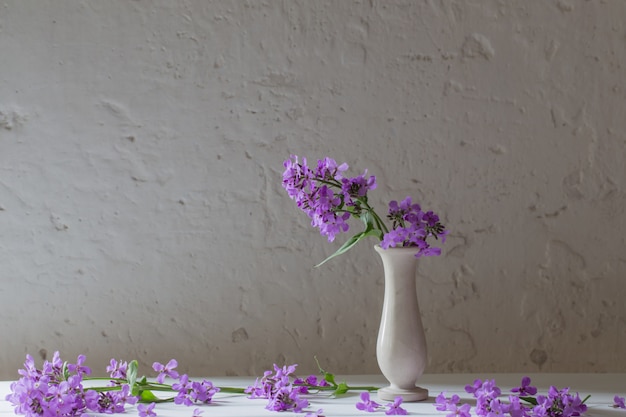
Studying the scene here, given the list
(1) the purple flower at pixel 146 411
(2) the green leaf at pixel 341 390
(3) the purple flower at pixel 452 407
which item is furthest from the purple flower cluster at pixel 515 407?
(1) the purple flower at pixel 146 411

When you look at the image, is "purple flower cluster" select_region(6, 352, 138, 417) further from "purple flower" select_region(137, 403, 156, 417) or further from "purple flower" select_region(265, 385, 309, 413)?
"purple flower" select_region(265, 385, 309, 413)

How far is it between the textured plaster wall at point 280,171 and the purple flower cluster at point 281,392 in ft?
1.01

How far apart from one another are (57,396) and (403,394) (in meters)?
0.54

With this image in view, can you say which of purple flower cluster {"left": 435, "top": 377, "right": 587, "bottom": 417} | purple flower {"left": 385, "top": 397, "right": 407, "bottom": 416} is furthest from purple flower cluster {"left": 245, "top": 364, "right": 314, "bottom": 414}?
purple flower cluster {"left": 435, "top": 377, "right": 587, "bottom": 417}

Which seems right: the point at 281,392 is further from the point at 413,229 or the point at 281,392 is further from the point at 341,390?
the point at 413,229

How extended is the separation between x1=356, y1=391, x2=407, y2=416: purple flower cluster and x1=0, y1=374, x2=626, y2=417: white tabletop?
11mm

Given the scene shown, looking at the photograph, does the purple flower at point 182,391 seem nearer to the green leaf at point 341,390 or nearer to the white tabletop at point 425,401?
the white tabletop at point 425,401

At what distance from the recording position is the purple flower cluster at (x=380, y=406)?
1.20 meters

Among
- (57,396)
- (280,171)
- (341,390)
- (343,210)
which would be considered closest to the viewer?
(57,396)

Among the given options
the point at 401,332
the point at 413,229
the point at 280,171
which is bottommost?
the point at 401,332

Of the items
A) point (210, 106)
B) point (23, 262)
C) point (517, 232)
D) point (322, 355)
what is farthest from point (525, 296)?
point (23, 262)

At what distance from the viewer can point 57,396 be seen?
1127mm

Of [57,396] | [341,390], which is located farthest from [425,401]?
[57,396]

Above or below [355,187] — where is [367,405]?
below
